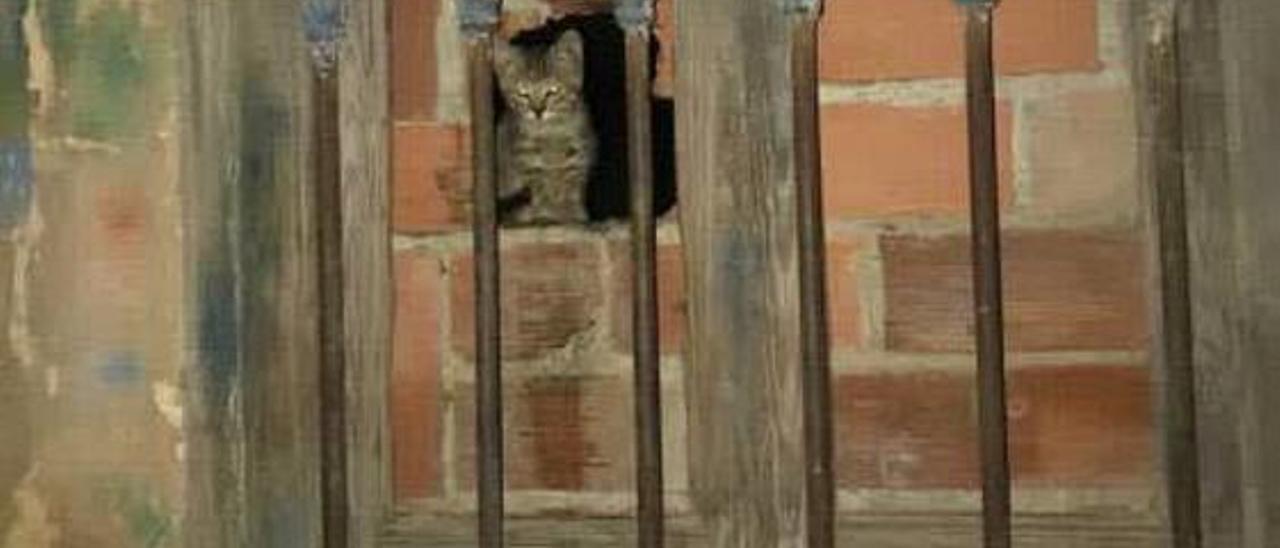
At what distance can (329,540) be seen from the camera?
4.51 ft

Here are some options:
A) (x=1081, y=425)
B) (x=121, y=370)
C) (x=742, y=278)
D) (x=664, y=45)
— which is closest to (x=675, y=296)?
(x=742, y=278)

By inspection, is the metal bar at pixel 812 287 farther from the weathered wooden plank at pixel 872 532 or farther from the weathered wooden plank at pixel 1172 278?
the weathered wooden plank at pixel 1172 278

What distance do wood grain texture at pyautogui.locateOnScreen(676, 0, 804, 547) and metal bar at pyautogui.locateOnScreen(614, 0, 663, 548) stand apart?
4 cm

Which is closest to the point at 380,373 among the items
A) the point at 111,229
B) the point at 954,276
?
the point at 111,229

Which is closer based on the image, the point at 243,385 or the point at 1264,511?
the point at 1264,511

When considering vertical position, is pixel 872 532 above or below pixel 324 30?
below

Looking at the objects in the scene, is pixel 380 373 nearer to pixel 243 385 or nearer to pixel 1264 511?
pixel 243 385

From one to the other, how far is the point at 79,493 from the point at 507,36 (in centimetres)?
40

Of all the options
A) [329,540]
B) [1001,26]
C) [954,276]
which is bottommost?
[329,540]

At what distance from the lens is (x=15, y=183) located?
1.46 metres

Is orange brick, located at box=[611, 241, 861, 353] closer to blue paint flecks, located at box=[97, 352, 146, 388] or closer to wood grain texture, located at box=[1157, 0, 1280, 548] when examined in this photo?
wood grain texture, located at box=[1157, 0, 1280, 548]

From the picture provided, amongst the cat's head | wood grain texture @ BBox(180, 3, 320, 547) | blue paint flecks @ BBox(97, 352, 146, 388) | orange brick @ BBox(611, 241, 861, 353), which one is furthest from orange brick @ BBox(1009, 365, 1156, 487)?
blue paint flecks @ BBox(97, 352, 146, 388)

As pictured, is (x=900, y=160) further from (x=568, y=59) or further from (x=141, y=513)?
(x=141, y=513)

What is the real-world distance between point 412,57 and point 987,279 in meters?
0.40
